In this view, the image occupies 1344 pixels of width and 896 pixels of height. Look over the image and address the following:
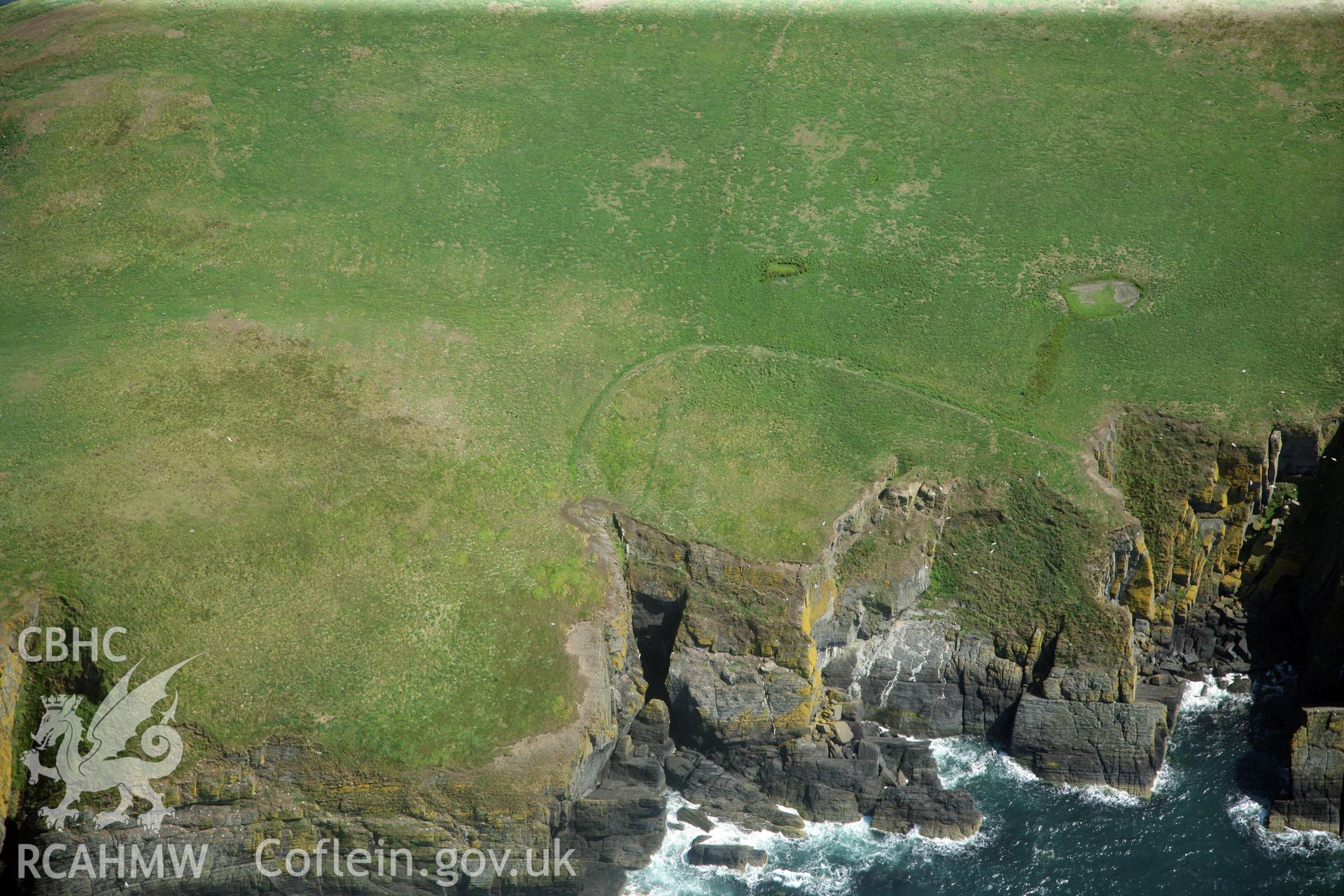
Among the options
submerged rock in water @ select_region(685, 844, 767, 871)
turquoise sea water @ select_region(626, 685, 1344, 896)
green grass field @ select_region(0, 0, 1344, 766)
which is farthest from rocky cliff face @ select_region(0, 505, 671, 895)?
turquoise sea water @ select_region(626, 685, 1344, 896)

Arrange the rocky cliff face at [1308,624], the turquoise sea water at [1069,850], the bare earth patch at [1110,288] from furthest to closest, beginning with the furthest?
1. the bare earth patch at [1110,288]
2. the rocky cliff face at [1308,624]
3. the turquoise sea water at [1069,850]

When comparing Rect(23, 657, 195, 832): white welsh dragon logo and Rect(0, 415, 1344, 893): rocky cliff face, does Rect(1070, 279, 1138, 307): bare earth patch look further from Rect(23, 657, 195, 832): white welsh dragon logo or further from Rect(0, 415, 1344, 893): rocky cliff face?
Rect(23, 657, 195, 832): white welsh dragon logo

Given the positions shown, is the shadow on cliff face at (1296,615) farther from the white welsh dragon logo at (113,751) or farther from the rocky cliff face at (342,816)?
the white welsh dragon logo at (113,751)

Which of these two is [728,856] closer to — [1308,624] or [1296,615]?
[1308,624]

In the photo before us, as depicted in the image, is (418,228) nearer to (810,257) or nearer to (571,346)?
(571,346)

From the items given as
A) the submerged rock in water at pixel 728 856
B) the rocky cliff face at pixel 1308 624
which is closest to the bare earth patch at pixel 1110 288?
the rocky cliff face at pixel 1308 624

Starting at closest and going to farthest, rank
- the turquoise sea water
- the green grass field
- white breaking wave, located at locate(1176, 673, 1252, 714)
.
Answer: the turquoise sea water
the green grass field
white breaking wave, located at locate(1176, 673, 1252, 714)
